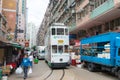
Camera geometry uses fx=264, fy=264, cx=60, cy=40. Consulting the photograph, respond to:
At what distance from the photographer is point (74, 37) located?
54938 millimetres

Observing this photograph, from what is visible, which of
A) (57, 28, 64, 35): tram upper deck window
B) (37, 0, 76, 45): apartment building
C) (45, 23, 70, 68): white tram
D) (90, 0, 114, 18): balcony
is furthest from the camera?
(37, 0, 76, 45): apartment building

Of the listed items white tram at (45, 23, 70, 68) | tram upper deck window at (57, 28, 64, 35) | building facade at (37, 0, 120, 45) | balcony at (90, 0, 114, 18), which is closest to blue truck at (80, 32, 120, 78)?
white tram at (45, 23, 70, 68)

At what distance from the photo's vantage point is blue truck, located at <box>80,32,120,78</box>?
18062mm

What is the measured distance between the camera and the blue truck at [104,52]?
1806 cm

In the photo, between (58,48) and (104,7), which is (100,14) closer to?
(104,7)

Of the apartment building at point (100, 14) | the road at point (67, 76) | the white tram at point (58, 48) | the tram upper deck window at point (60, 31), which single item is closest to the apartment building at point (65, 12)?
the apartment building at point (100, 14)

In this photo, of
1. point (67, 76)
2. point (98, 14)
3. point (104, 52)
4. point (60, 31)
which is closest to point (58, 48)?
point (60, 31)

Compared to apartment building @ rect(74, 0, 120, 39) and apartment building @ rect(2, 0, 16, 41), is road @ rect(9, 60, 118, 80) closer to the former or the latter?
apartment building @ rect(74, 0, 120, 39)

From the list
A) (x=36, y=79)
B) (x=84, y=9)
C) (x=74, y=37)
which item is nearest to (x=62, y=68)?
(x=36, y=79)

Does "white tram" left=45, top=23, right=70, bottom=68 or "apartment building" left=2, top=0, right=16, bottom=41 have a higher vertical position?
"apartment building" left=2, top=0, right=16, bottom=41

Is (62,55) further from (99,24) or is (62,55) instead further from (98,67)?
(99,24)

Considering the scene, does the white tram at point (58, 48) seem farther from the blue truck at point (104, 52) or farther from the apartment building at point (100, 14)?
the apartment building at point (100, 14)

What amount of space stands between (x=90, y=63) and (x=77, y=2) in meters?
26.2

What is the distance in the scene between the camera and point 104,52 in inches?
784
